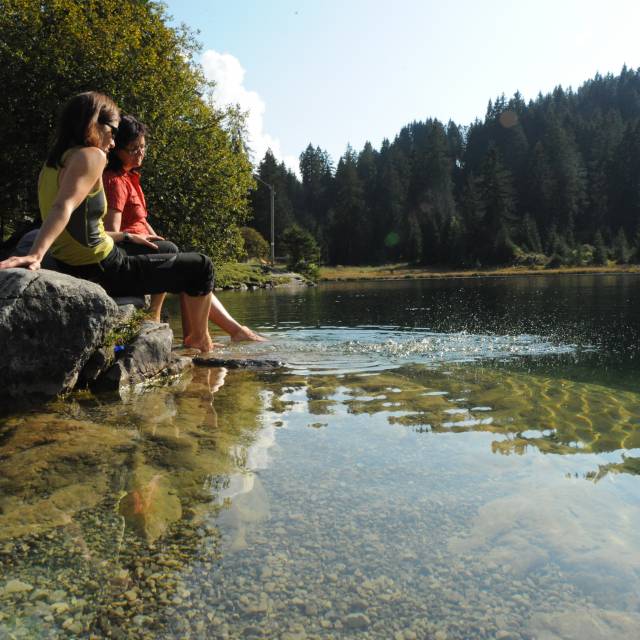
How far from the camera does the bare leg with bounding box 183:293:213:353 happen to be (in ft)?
Answer: 21.6

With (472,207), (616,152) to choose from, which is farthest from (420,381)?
(616,152)

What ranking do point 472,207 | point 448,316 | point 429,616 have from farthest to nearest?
point 472,207
point 448,316
point 429,616

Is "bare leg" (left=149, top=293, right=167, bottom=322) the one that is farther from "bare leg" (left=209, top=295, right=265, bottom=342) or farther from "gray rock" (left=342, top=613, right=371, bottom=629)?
"gray rock" (left=342, top=613, right=371, bottom=629)

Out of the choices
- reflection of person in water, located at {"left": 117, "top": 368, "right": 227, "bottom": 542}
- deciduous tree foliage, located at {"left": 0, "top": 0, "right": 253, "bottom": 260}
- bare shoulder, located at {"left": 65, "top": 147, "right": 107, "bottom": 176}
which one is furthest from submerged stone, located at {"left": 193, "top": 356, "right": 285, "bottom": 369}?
deciduous tree foliage, located at {"left": 0, "top": 0, "right": 253, "bottom": 260}

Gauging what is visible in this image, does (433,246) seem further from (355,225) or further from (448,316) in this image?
(448,316)

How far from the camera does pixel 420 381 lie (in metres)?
5.95

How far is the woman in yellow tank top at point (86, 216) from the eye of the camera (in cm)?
426

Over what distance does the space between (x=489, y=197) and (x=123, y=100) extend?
86.0 m

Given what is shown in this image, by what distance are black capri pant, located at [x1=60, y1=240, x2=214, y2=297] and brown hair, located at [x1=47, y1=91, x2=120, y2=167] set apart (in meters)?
0.94

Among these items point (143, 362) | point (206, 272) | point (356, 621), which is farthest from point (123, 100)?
point (356, 621)

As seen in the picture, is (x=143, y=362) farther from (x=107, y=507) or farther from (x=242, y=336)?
(x=242, y=336)

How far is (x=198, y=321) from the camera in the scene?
690 cm

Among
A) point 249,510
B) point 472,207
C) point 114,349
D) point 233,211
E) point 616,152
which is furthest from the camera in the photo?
point 616,152

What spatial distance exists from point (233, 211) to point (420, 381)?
1747 centimetres
